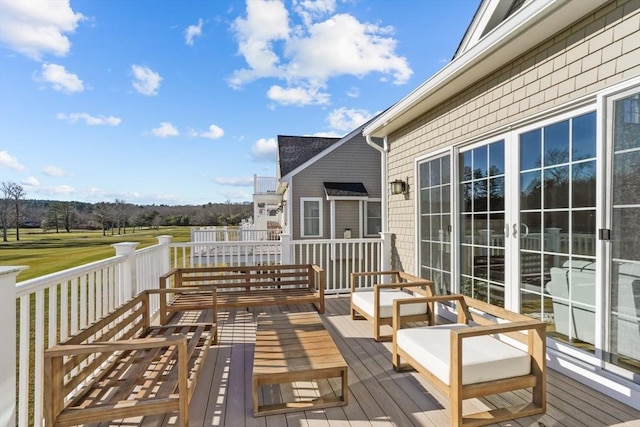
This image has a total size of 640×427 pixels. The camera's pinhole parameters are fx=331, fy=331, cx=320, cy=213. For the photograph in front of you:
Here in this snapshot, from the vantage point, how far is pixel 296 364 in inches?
91.7


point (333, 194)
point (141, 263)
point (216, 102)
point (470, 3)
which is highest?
point (216, 102)

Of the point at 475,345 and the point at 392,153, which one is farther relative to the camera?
the point at 392,153

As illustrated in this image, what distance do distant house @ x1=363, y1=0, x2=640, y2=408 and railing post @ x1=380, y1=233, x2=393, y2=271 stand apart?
1405 millimetres

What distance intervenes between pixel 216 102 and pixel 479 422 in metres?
16.1

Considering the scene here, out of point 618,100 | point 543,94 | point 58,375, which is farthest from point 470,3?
point 58,375

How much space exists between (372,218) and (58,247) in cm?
3175

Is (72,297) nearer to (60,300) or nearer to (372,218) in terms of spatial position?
(60,300)

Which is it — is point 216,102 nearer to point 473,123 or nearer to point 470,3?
point 470,3

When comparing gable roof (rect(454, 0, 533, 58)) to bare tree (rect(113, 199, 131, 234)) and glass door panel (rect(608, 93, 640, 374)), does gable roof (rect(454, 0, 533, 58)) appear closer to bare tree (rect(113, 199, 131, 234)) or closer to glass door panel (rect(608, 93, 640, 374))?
glass door panel (rect(608, 93, 640, 374))

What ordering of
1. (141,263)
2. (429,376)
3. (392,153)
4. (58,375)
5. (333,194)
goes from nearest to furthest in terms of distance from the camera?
(58,375) < (429,376) < (141,263) < (392,153) < (333,194)

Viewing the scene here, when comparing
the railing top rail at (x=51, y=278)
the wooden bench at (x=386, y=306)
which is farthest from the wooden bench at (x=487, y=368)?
the railing top rail at (x=51, y=278)

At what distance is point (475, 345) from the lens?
235 centimetres

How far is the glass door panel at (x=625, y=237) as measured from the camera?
7.36ft

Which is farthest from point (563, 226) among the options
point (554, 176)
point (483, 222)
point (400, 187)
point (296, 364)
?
point (400, 187)
